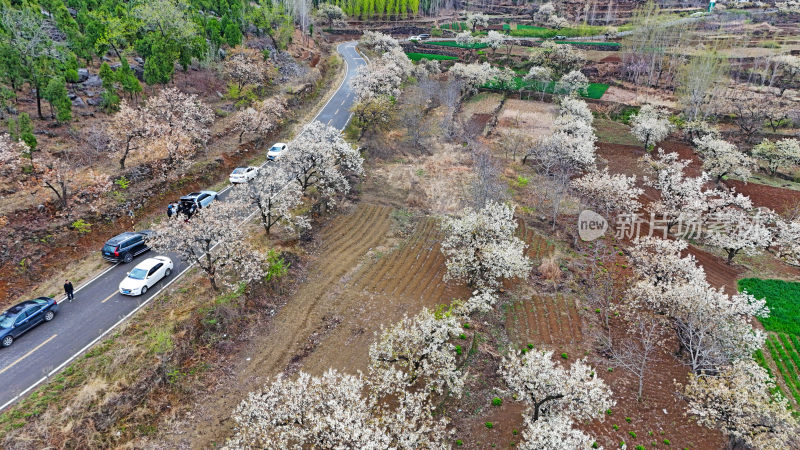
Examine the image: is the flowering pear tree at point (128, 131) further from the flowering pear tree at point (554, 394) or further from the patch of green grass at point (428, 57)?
the patch of green grass at point (428, 57)

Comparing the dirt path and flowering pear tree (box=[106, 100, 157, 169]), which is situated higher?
flowering pear tree (box=[106, 100, 157, 169])

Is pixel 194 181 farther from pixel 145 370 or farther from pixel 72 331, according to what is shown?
pixel 145 370

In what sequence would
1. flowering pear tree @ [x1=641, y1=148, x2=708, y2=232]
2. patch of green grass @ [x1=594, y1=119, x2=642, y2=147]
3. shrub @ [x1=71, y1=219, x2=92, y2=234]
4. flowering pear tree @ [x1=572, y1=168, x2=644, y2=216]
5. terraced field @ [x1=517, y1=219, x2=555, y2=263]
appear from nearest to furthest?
1. shrub @ [x1=71, y1=219, x2=92, y2=234]
2. terraced field @ [x1=517, y1=219, x2=555, y2=263]
3. flowering pear tree @ [x1=641, y1=148, x2=708, y2=232]
4. flowering pear tree @ [x1=572, y1=168, x2=644, y2=216]
5. patch of green grass @ [x1=594, y1=119, x2=642, y2=147]

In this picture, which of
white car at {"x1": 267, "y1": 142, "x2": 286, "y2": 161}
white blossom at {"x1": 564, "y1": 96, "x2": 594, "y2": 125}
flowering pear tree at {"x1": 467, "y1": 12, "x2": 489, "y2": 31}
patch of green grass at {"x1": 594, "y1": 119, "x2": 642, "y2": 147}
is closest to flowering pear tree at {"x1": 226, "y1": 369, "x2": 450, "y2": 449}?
white car at {"x1": 267, "y1": 142, "x2": 286, "y2": 161}

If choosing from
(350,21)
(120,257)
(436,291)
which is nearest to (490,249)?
(436,291)

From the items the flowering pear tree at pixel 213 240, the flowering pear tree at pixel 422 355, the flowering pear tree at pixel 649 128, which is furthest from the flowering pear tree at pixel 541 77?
the flowering pear tree at pixel 422 355

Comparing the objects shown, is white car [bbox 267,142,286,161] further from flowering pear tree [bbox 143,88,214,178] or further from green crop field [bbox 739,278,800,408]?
green crop field [bbox 739,278,800,408]
